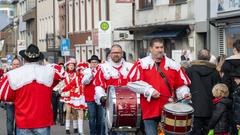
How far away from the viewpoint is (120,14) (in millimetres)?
43344

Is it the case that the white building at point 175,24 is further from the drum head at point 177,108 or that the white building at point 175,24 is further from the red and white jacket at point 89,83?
the drum head at point 177,108

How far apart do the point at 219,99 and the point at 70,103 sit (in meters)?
8.19

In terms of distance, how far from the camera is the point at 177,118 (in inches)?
374

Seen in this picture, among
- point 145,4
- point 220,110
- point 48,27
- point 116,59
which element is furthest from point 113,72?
point 48,27

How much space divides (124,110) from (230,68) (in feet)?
5.51

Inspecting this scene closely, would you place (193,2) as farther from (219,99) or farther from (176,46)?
(219,99)

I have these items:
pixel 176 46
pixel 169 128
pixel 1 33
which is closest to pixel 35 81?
pixel 169 128

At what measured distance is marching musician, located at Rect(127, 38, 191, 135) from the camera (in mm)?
9891

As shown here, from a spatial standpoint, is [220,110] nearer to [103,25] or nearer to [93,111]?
[93,111]

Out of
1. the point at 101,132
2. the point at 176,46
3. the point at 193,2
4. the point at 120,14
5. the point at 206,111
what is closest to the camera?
the point at 206,111

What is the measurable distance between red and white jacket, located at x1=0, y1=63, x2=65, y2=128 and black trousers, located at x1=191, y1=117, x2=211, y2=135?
3.40 meters

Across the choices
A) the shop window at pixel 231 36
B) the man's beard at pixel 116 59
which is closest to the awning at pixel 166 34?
the shop window at pixel 231 36

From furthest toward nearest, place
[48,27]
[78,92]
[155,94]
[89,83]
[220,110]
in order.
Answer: [48,27] < [78,92] < [89,83] < [220,110] < [155,94]

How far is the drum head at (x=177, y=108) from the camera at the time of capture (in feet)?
31.0
